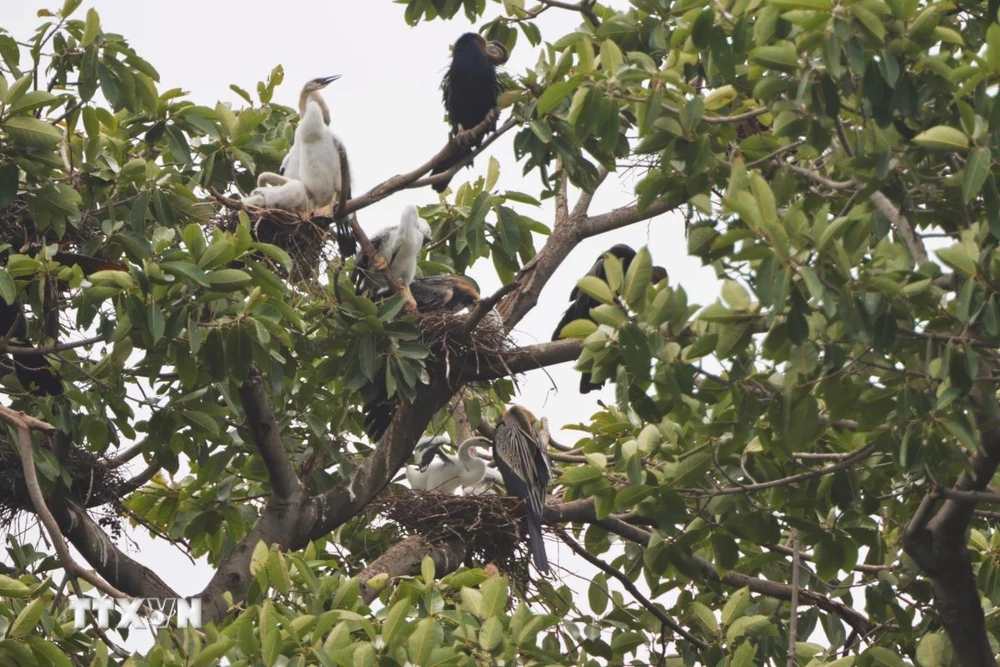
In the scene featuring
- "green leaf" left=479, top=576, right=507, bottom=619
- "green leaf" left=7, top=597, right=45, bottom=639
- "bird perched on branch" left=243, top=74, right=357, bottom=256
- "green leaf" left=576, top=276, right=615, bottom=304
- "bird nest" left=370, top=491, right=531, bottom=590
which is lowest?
"green leaf" left=479, top=576, right=507, bottom=619

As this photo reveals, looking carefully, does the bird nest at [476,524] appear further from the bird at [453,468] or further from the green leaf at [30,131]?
the green leaf at [30,131]

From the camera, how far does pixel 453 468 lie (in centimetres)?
669

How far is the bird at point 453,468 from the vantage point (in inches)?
262

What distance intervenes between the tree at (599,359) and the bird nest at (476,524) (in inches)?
0.9

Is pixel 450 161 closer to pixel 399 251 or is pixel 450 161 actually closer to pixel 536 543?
pixel 399 251

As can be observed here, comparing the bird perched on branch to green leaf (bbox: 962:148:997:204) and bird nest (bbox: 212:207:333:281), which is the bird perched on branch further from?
green leaf (bbox: 962:148:997:204)

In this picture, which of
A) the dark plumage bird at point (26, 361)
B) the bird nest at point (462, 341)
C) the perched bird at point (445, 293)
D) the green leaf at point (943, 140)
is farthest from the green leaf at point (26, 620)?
the perched bird at point (445, 293)

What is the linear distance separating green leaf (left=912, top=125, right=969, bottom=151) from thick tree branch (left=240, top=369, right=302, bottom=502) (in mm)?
2585

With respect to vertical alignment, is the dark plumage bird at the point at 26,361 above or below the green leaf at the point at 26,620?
above

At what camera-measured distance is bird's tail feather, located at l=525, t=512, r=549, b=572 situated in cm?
538

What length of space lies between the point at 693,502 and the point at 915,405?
129 cm

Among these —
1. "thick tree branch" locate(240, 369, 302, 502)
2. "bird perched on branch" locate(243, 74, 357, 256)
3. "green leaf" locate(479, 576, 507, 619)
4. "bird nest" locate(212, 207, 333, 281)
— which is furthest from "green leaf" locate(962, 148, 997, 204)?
"bird perched on branch" locate(243, 74, 357, 256)

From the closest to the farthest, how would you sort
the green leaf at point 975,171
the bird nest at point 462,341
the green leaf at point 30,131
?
1. the green leaf at point 975,171
2. the green leaf at point 30,131
3. the bird nest at point 462,341

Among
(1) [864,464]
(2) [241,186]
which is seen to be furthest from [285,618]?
(2) [241,186]
